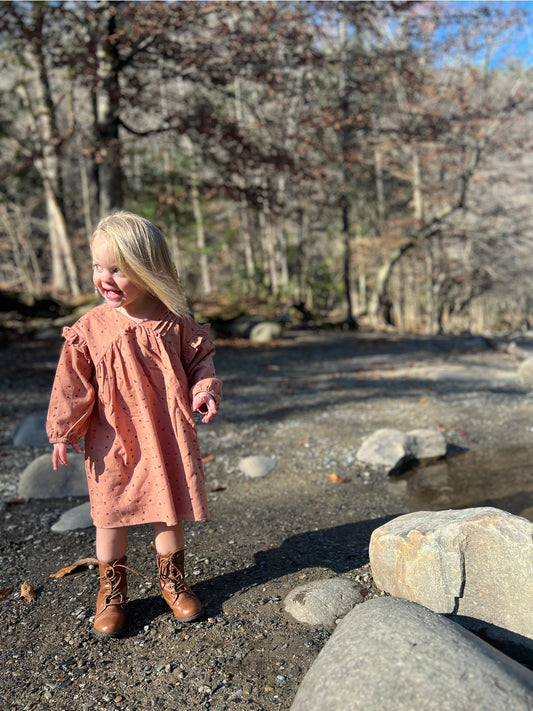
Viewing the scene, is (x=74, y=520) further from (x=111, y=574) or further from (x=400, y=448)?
(x=400, y=448)

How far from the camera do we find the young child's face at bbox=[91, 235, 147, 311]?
233 centimetres

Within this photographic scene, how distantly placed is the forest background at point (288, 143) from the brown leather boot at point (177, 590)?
6.43m

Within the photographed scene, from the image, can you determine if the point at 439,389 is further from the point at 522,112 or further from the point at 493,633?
the point at 522,112

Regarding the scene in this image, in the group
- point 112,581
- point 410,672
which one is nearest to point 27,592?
point 112,581

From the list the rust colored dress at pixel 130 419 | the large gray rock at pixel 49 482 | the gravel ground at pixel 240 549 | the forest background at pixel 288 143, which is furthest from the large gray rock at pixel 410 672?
the forest background at pixel 288 143

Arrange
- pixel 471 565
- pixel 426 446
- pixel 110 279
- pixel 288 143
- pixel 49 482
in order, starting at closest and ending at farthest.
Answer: pixel 471 565 → pixel 110 279 → pixel 49 482 → pixel 426 446 → pixel 288 143

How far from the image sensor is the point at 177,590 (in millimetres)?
2436

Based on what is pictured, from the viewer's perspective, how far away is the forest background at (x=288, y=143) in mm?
7750

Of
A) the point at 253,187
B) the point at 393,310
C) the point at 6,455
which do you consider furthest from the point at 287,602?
the point at 393,310

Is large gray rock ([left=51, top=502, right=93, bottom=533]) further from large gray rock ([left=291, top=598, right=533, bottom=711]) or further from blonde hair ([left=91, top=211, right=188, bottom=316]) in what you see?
large gray rock ([left=291, top=598, right=533, bottom=711])

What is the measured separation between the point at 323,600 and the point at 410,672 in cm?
88

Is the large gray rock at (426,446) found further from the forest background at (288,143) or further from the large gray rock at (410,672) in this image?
the forest background at (288,143)

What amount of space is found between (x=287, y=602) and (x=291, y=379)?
5.12 meters

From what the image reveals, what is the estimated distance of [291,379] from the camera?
7543 millimetres
